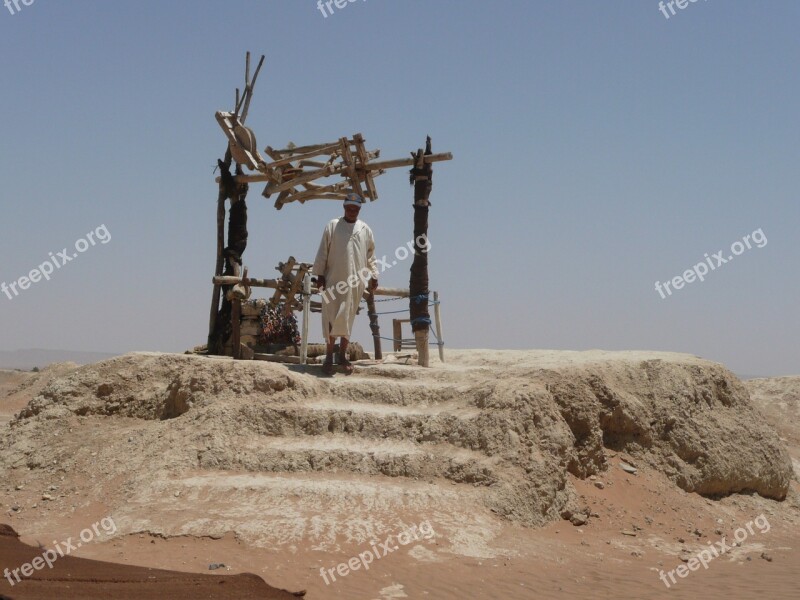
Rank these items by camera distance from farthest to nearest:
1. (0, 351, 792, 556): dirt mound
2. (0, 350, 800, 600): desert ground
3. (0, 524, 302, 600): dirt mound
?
(0, 351, 792, 556): dirt mound
(0, 350, 800, 600): desert ground
(0, 524, 302, 600): dirt mound

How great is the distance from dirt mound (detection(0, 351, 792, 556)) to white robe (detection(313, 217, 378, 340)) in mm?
638

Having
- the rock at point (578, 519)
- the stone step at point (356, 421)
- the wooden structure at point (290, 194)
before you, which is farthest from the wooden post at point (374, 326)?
the rock at point (578, 519)

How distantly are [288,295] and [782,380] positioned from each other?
16.0 m

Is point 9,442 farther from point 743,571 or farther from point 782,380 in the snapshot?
point 782,380

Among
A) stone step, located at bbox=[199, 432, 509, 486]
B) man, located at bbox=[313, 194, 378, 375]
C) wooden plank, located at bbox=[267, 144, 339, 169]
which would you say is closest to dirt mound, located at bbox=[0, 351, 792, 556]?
stone step, located at bbox=[199, 432, 509, 486]

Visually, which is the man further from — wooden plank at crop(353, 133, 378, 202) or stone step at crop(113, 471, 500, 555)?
stone step at crop(113, 471, 500, 555)

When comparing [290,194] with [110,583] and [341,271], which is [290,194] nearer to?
[341,271]

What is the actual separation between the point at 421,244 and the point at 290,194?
93.5 inches

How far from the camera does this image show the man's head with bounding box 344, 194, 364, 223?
953cm

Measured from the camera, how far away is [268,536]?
623 cm

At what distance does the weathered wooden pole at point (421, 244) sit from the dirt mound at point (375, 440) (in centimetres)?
74

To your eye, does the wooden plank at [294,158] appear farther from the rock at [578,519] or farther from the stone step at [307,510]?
the rock at [578,519]

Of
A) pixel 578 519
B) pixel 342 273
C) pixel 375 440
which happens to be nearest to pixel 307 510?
pixel 375 440

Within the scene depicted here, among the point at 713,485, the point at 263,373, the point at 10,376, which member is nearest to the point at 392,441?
the point at 263,373
